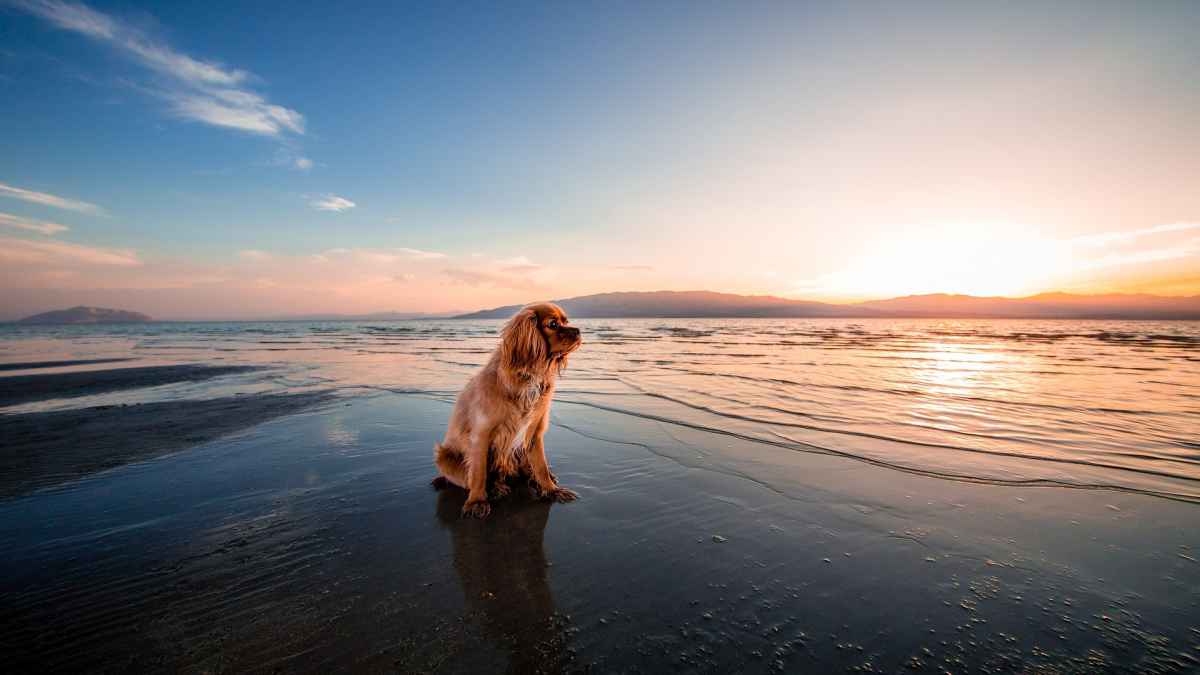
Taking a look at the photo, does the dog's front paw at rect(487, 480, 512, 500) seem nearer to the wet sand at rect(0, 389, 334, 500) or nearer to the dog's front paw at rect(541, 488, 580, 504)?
the dog's front paw at rect(541, 488, 580, 504)

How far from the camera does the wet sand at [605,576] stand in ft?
6.55

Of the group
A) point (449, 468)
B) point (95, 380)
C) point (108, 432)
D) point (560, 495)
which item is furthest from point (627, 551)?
point (95, 380)

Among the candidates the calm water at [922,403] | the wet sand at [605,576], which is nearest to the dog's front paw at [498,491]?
the wet sand at [605,576]

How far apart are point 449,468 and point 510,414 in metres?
0.96

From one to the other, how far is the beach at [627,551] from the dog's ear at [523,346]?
1.35m

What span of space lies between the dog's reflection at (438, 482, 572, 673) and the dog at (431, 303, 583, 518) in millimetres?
178

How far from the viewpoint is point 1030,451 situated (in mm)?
5000

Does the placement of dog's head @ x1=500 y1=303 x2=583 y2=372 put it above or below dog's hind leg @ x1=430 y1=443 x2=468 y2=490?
above

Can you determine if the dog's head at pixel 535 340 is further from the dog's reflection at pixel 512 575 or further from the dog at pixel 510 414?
the dog's reflection at pixel 512 575

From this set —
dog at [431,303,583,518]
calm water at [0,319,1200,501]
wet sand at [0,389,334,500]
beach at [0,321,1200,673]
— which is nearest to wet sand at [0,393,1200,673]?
beach at [0,321,1200,673]

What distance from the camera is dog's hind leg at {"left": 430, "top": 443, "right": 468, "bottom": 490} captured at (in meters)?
4.04

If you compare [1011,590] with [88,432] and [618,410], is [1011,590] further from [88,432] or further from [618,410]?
[88,432]

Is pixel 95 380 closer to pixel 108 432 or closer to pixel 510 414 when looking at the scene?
pixel 108 432

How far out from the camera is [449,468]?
13.6 feet
